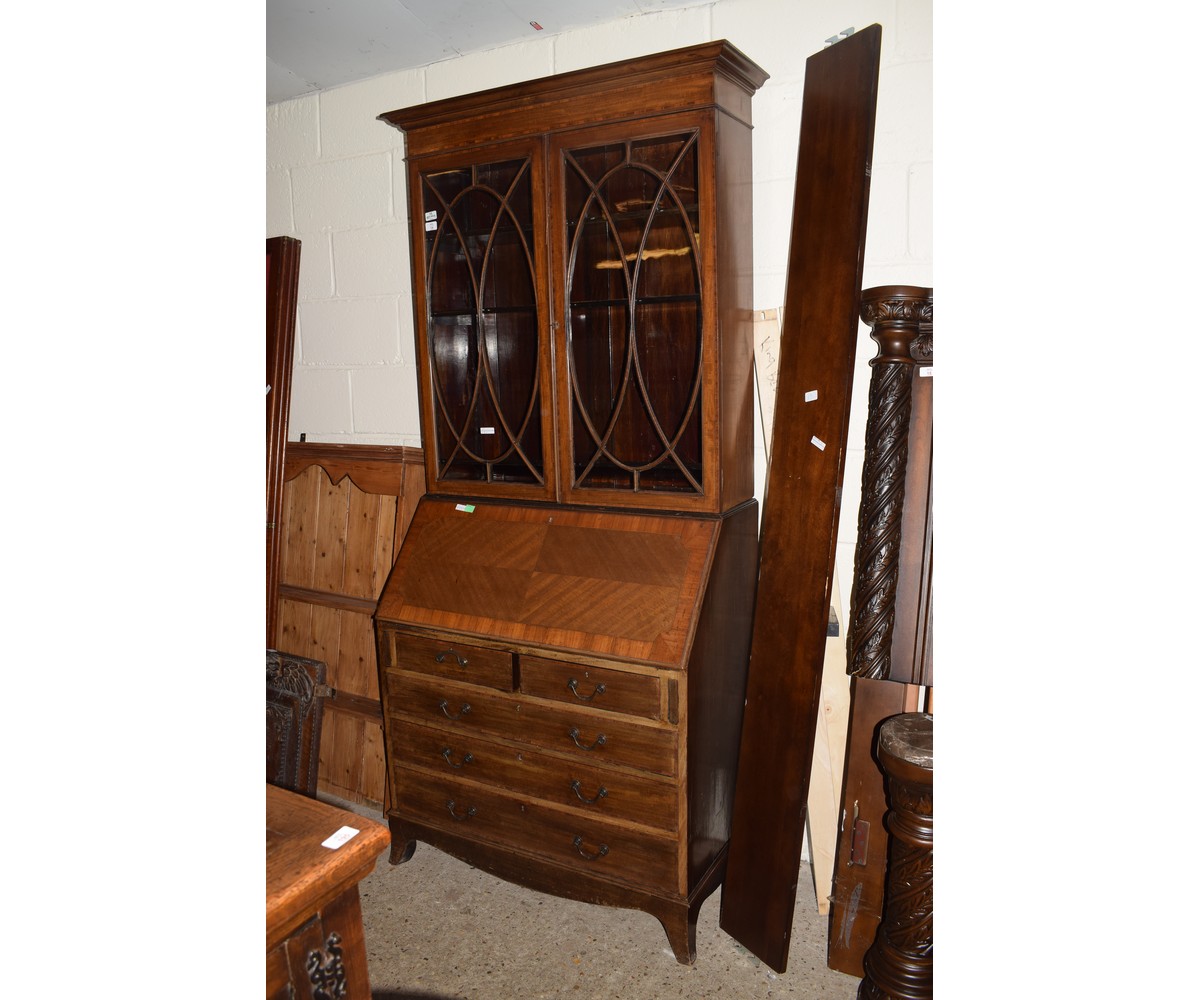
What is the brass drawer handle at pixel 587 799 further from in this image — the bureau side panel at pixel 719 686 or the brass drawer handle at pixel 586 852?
the bureau side panel at pixel 719 686

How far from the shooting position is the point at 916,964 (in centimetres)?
161

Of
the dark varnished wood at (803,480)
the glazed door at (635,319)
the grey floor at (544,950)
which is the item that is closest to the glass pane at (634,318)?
the glazed door at (635,319)

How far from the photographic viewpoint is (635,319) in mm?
2174

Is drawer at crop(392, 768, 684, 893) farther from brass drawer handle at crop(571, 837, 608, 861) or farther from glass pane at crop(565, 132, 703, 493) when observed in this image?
glass pane at crop(565, 132, 703, 493)

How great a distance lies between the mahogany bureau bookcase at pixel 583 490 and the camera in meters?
1.99

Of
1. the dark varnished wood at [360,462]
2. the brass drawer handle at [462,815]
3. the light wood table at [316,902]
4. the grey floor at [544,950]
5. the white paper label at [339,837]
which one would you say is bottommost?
the grey floor at [544,950]

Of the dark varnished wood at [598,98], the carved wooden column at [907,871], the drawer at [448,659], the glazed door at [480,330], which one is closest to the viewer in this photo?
the carved wooden column at [907,871]

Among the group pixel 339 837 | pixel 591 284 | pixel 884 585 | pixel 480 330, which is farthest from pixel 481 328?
pixel 339 837

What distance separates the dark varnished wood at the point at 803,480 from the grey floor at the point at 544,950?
104 mm

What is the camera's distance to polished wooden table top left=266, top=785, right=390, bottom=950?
28.8 inches

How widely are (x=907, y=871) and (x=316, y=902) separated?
4.15 ft

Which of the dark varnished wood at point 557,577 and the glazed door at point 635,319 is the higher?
the glazed door at point 635,319
